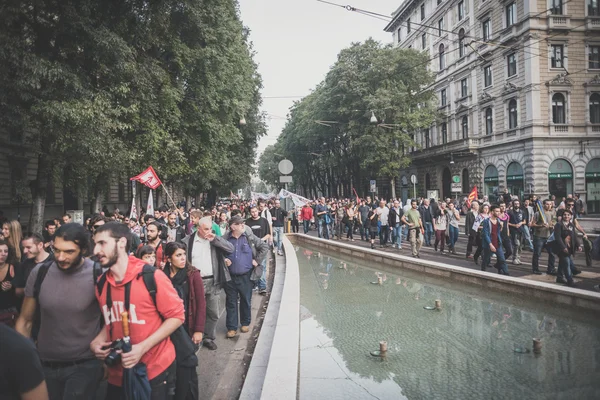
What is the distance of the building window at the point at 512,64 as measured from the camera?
2892cm

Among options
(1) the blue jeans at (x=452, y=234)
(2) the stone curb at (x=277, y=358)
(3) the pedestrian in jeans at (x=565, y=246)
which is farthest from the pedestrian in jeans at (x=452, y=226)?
(2) the stone curb at (x=277, y=358)

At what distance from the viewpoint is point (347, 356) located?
5086 millimetres

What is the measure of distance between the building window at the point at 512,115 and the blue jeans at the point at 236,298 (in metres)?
29.2

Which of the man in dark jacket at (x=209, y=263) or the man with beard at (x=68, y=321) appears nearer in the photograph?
the man with beard at (x=68, y=321)

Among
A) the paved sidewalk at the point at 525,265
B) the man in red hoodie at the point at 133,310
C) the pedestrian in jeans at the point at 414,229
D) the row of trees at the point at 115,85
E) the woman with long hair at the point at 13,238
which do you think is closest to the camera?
the man in red hoodie at the point at 133,310

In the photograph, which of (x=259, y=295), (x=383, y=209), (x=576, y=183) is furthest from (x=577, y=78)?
(x=259, y=295)

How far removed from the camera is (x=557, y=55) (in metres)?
27.4

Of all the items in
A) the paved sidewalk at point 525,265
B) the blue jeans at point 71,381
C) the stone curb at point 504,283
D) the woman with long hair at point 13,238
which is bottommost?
the paved sidewalk at point 525,265

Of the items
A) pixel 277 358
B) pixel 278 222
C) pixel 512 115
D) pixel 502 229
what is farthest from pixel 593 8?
pixel 277 358

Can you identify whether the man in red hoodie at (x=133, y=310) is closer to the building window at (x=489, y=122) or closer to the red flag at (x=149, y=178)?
the red flag at (x=149, y=178)

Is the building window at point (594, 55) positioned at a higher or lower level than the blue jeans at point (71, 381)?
higher

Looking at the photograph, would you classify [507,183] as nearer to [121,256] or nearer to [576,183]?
[576,183]

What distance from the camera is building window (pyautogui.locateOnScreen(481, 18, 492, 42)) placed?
31573 mm

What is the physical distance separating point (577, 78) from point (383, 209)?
70.7 feet
